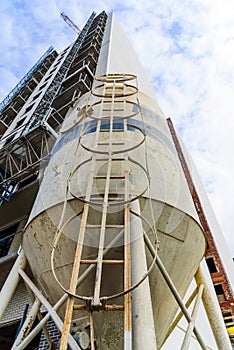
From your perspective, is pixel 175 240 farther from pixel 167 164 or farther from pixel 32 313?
pixel 32 313

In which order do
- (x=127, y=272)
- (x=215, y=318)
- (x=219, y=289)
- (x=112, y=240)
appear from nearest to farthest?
(x=127, y=272)
(x=112, y=240)
(x=215, y=318)
(x=219, y=289)

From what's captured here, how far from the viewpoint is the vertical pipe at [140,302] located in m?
2.39

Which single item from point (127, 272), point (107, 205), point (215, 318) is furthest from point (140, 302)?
point (215, 318)

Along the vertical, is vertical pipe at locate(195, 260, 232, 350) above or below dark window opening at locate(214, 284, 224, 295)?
below

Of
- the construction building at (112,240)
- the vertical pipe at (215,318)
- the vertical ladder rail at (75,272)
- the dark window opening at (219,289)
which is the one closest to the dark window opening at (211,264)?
the dark window opening at (219,289)

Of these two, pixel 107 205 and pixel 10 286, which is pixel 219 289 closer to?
pixel 10 286

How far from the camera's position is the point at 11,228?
10.6 m

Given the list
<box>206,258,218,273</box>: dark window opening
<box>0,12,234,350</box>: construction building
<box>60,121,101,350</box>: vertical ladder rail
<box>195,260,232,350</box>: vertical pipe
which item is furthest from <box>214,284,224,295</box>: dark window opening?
<box>60,121,101,350</box>: vertical ladder rail

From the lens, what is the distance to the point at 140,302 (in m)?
2.64

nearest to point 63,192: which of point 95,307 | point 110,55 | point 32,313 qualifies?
point 32,313

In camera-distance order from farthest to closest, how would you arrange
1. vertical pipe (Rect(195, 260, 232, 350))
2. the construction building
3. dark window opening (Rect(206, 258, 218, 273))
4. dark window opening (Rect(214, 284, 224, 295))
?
dark window opening (Rect(206, 258, 218, 273)) → dark window opening (Rect(214, 284, 224, 295)) → vertical pipe (Rect(195, 260, 232, 350)) → the construction building

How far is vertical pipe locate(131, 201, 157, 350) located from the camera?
2.39 metres

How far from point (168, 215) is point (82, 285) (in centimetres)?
141

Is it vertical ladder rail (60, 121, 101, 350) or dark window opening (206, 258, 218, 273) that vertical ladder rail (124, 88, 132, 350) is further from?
dark window opening (206, 258, 218, 273)
